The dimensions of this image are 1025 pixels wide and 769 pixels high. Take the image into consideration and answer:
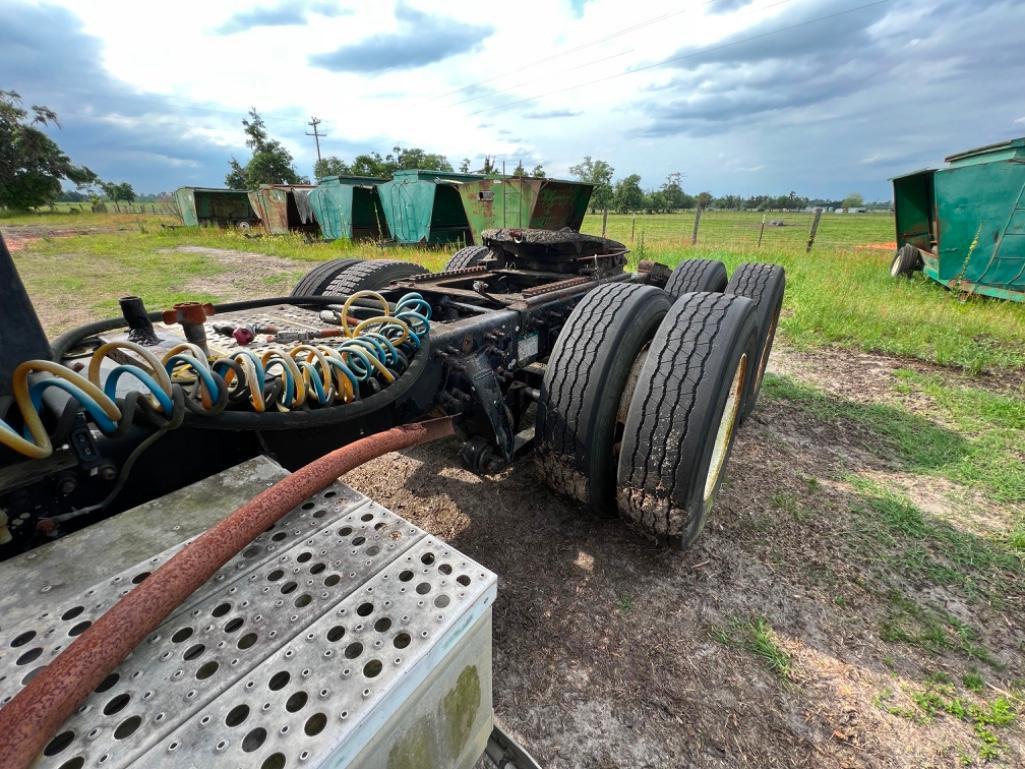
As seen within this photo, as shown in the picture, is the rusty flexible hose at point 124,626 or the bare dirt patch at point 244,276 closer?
the rusty flexible hose at point 124,626

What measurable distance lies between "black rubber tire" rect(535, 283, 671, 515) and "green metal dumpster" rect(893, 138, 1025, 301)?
285 inches

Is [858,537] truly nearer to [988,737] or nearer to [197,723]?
[988,737]

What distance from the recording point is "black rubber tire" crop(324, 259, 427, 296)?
11.0ft

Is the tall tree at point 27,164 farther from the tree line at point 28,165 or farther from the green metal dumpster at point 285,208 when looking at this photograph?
the green metal dumpster at point 285,208

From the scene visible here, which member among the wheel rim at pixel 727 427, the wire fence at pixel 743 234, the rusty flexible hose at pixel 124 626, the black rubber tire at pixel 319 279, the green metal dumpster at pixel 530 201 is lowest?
the wire fence at pixel 743 234

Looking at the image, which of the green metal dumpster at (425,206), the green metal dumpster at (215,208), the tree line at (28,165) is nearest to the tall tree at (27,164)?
the tree line at (28,165)

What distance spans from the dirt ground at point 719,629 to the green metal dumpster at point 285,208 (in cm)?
1683

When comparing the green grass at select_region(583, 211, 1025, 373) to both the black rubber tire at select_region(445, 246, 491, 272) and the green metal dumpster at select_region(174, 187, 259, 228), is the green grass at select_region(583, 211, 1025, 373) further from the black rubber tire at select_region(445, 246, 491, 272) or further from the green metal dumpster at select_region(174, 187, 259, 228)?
the green metal dumpster at select_region(174, 187, 259, 228)

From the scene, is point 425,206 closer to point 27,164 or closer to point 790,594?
point 790,594

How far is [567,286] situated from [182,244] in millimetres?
21787

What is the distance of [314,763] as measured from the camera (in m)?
0.66

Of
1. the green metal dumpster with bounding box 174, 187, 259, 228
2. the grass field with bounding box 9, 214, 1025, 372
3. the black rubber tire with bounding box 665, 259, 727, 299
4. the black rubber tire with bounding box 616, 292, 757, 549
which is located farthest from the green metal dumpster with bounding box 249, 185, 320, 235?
the black rubber tire with bounding box 616, 292, 757, 549

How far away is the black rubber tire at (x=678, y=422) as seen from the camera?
6.24ft

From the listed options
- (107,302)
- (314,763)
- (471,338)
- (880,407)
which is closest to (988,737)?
(314,763)
